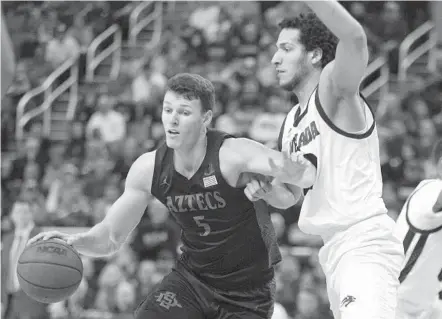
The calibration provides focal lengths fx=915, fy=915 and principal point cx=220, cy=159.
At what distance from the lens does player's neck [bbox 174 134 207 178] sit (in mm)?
5371

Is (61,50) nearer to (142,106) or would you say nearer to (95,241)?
(142,106)

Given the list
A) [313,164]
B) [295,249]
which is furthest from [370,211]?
[295,249]

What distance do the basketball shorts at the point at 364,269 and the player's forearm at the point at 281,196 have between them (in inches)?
14.9

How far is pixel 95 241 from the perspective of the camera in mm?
5559

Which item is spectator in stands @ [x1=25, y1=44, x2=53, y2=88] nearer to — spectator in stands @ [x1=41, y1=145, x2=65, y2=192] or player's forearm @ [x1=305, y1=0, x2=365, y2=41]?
A: spectator in stands @ [x1=41, y1=145, x2=65, y2=192]

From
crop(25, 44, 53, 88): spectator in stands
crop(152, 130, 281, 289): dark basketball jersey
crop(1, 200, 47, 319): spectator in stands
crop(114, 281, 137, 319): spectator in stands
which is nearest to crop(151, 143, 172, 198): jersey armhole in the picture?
crop(152, 130, 281, 289): dark basketball jersey

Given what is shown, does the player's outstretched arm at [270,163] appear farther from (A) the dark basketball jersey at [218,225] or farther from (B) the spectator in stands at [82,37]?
(B) the spectator in stands at [82,37]

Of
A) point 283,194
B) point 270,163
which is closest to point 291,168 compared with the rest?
point 270,163

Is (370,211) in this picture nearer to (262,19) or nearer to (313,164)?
(313,164)

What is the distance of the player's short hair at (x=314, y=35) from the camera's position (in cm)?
542

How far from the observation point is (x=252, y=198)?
499 centimetres

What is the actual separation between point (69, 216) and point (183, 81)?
21.1 feet

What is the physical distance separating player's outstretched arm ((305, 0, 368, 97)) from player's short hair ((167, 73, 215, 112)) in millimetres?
778

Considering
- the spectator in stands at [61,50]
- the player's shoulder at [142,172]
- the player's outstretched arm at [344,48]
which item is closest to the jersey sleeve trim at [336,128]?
the player's outstretched arm at [344,48]
